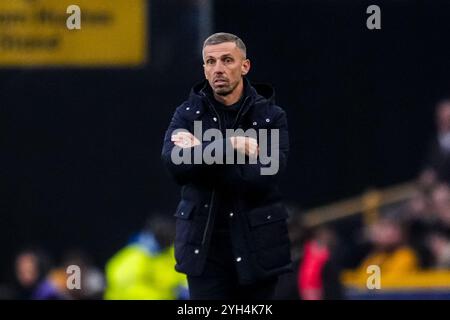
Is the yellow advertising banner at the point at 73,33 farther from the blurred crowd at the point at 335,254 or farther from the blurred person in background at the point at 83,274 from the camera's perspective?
the blurred person in background at the point at 83,274

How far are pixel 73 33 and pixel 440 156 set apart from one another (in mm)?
3577

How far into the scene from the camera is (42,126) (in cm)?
1423

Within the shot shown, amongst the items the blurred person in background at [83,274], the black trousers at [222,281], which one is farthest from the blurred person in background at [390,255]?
the black trousers at [222,281]

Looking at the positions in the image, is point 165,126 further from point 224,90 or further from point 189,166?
point 189,166

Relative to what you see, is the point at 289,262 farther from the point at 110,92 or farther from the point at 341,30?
the point at 341,30

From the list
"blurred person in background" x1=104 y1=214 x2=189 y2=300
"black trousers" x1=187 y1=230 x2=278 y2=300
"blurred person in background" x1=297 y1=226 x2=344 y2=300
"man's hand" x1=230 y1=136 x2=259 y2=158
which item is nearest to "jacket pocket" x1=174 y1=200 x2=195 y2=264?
"black trousers" x1=187 y1=230 x2=278 y2=300

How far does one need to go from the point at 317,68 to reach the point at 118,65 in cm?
220

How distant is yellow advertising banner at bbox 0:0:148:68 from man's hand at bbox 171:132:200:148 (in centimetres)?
630

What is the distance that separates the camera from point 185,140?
23.5ft

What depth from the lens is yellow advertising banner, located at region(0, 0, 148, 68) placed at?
533 inches

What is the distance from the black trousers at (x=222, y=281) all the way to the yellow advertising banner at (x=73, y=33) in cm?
637

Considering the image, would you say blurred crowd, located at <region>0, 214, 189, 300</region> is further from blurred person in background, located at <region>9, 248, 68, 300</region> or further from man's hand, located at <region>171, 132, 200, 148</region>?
man's hand, located at <region>171, 132, 200, 148</region>

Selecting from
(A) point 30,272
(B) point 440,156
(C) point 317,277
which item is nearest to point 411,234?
(B) point 440,156
